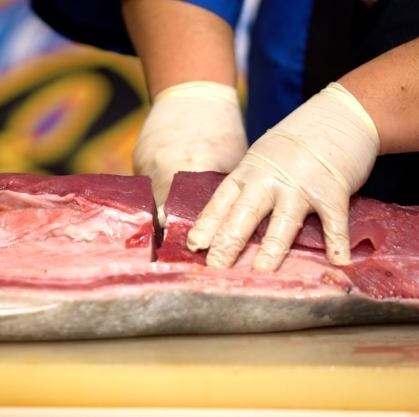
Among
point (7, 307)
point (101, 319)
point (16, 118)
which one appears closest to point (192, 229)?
point (101, 319)

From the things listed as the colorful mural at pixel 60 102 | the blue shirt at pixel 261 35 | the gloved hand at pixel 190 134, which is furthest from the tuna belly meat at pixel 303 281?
the colorful mural at pixel 60 102

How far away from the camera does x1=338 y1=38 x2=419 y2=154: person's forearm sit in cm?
145

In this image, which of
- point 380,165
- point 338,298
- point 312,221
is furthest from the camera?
point 380,165

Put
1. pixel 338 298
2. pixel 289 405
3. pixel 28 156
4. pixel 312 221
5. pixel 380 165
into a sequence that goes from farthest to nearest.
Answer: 1. pixel 28 156
2. pixel 380 165
3. pixel 312 221
4. pixel 338 298
5. pixel 289 405

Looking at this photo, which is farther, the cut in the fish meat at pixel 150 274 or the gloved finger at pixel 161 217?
the gloved finger at pixel 161 217

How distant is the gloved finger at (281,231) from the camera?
128 cm

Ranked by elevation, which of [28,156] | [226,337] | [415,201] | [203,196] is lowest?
[28,156]

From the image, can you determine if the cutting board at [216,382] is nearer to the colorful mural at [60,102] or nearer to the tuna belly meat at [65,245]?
the tuna belly meat at [65,245]

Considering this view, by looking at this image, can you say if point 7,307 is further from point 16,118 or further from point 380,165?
point 16,118

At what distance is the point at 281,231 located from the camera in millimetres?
1295

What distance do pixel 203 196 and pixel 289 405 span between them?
0.41 m

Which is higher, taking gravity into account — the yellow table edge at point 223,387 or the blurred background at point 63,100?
the yellow table edge at point 223,387

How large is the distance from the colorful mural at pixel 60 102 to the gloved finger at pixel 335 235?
1.48 meters

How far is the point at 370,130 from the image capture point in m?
1.45
